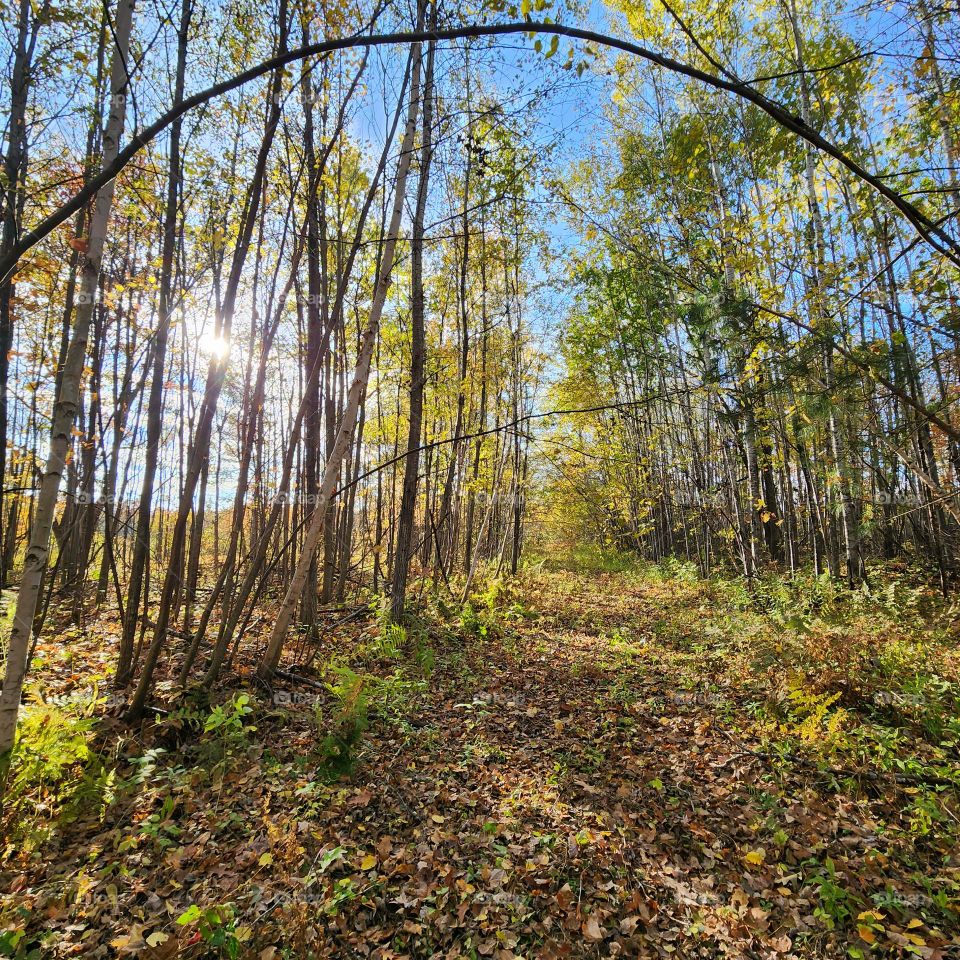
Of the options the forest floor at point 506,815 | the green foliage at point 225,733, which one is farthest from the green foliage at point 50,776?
the green foliage at point 225,733

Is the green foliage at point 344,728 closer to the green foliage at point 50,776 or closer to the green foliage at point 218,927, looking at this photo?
the green foliage at point 218,927

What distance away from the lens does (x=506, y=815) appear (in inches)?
135

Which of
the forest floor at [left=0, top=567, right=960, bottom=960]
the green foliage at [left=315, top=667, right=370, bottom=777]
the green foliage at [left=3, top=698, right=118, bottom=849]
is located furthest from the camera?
the green foliage at [left=315, top=667, right=370, bottom=777]

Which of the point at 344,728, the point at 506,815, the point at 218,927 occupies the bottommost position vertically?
the point at 506,815

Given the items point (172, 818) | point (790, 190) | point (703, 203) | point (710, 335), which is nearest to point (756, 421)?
point (710, 335)

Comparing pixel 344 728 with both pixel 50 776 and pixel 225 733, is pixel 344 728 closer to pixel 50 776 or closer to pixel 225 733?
pixel 225 733

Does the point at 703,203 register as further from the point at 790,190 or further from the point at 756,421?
the point at 756,421

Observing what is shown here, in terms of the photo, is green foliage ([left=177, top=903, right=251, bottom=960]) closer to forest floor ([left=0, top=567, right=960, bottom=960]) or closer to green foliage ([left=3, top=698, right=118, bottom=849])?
forest floor ([left=0, top=567, right=960, bottom=960])

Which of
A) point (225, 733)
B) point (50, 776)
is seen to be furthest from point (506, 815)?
point (50, 776)

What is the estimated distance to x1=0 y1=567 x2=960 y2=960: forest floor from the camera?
2.53 m

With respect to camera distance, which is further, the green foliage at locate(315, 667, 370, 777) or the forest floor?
the green foliage at locate(315, 667, 370, 777)

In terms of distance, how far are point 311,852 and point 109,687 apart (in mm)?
2731

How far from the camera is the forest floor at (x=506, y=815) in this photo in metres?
2.53

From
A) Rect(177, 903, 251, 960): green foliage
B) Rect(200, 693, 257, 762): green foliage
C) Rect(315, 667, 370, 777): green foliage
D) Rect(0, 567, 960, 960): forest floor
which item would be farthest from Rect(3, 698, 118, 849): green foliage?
Rect(315, 667, 370, 777): green foliage
